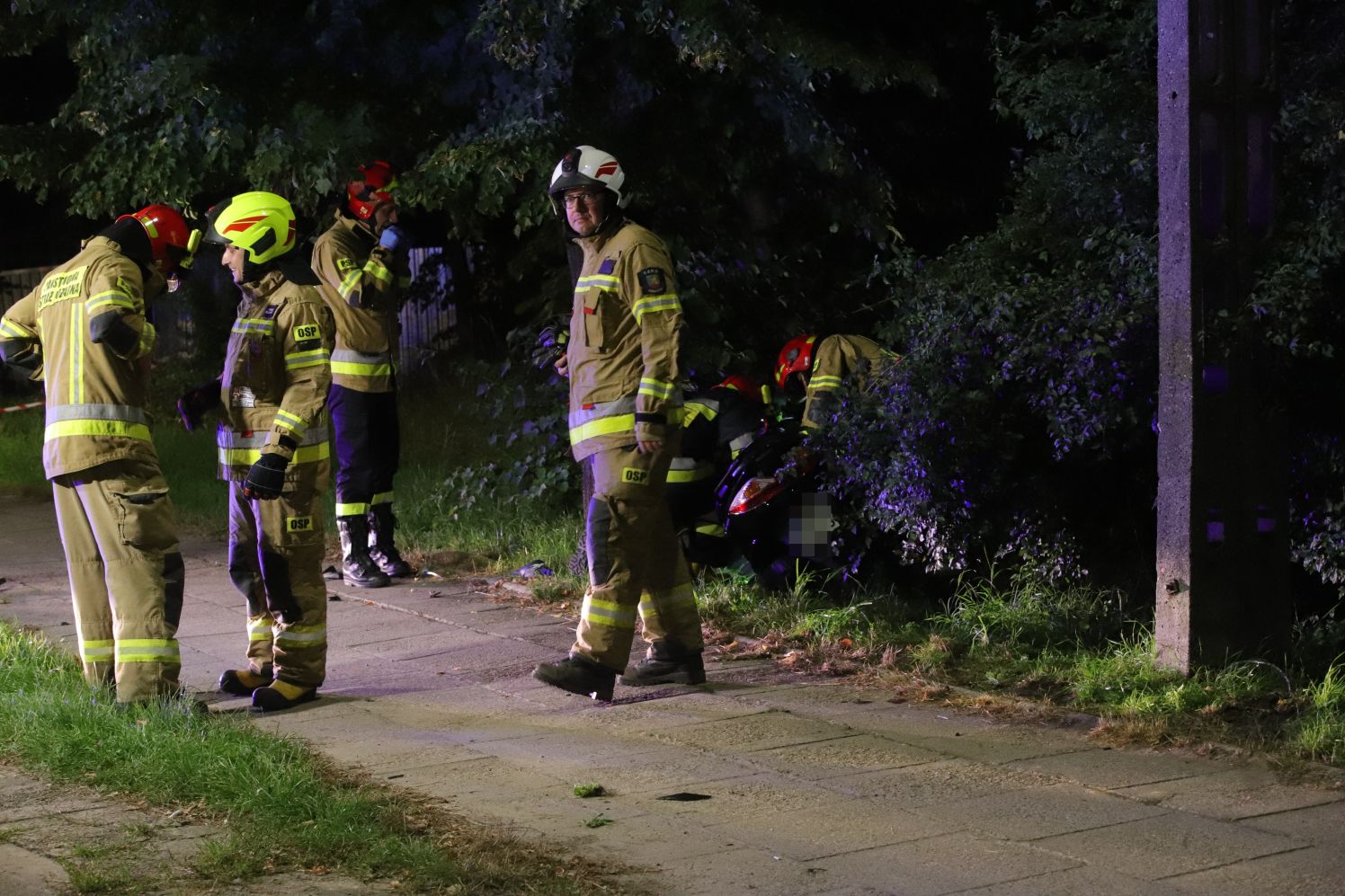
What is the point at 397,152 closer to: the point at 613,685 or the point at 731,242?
the point at 731,242

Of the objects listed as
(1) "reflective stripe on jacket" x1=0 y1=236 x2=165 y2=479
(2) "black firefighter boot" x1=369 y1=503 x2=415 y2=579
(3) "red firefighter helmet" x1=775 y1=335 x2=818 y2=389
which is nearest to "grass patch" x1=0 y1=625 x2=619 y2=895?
(1) "reflective stripe on jacket" x1=0 y1=236 x2=165 y2=479

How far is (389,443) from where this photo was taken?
974 cm

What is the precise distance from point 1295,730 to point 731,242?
611 cm

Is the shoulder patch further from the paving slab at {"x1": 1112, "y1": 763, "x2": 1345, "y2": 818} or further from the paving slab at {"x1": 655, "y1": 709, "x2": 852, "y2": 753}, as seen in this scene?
the paving slab at {"x1": 1112, "y1": 763, "x2": 1345, "y2": 818}

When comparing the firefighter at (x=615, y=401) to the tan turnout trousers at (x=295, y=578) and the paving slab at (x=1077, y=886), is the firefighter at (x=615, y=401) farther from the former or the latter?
the paving slab at (x=1077, y=886)

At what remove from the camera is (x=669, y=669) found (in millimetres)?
7105

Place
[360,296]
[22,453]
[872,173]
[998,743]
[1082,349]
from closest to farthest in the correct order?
[998,743]
[1082,349]
[360,296]
[872,173]
[22,453]

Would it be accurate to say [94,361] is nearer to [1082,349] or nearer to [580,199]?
[580,199]

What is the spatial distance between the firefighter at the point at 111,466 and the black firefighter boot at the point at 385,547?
9.78 feet

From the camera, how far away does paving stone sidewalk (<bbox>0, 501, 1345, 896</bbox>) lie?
4.72 m

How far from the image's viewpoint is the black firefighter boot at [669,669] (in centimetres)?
709

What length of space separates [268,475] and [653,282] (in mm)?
1622

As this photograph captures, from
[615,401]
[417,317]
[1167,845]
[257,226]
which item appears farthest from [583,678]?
[417,317]

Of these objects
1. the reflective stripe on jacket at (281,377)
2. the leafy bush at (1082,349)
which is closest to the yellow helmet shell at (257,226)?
the reflective stripe on jacket at (281,377)
